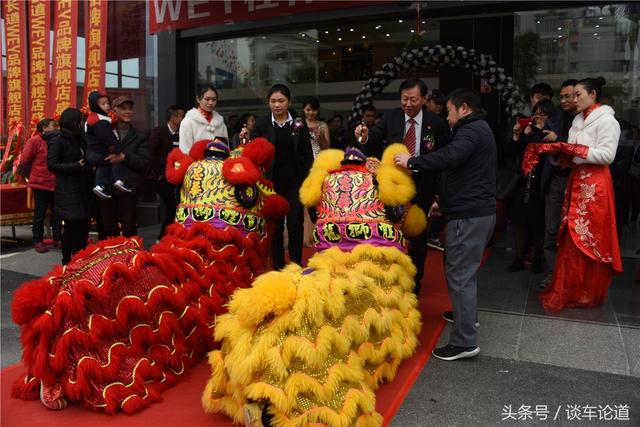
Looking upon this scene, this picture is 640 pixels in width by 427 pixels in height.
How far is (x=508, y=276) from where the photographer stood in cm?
488

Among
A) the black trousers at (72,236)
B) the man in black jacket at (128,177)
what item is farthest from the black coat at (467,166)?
the black trousers at (72,236)

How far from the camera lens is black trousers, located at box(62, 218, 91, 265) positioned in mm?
4941

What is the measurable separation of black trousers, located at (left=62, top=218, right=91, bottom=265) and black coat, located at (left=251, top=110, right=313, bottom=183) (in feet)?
Answer: 6.45

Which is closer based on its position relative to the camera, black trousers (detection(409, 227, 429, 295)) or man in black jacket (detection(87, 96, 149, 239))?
black trousers (detection(409, 227, 429, 295))

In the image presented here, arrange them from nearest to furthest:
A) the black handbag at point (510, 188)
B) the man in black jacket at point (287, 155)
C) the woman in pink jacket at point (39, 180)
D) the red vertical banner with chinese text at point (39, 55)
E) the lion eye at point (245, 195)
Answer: the lion eye at point (245, 195), the man in black jacket at point (287, 155), the black handbag at point (510, 188), the woman in pink jacket at point (39, 180), the red vertical banner with chinese text at point (39, 55)

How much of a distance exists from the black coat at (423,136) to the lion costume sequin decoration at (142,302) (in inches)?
41.3

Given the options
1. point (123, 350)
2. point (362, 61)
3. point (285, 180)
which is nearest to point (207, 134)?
point (285, 180)

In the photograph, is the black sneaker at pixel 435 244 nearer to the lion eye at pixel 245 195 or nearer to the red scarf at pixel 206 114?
the red scarf at pixel 206 114

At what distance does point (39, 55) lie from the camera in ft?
27.4

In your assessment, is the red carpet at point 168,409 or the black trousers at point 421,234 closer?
the red carpet at point 168,409

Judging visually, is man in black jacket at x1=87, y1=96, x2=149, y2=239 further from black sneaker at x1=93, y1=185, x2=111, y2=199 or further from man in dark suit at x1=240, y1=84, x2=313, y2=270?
man in dark suit at x1=240, y1=84, x2=313, y2=270

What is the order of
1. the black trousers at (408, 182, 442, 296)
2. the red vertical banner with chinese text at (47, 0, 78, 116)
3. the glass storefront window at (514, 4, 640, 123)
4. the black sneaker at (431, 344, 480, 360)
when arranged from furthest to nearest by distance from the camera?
the red vertical banner with chinese text at (47, 0, 78, 116) < the glass storefront window at (514, 4, 640, 123) < the black trousers at (408, 182, 442, 296) < the black sneaker at (431, 344, 480, 360)

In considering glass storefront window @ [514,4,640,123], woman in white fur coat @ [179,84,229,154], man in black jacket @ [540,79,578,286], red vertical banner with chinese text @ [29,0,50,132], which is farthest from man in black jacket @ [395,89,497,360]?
red vertical banner with chinese text @ [29,0,50,132]

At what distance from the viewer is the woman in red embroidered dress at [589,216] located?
363 cm
